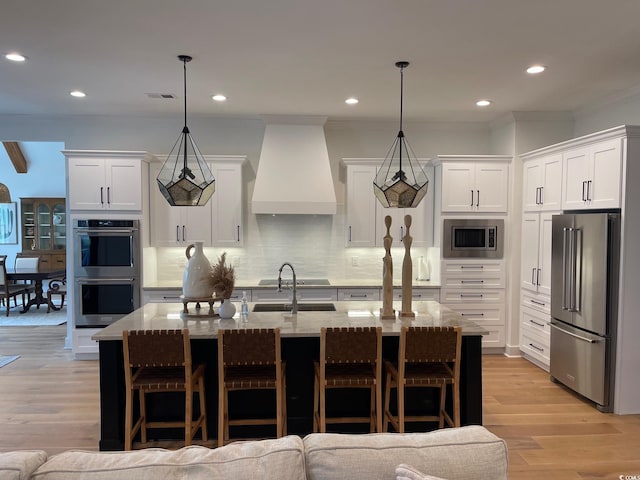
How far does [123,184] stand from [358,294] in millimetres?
3030

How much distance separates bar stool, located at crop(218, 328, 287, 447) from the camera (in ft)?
9.03

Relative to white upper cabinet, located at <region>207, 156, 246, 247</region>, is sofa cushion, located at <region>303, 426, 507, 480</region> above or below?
below

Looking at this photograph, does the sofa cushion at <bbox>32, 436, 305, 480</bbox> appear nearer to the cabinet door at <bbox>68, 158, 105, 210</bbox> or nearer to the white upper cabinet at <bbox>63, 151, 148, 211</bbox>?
the white upper cabinet at <bbox>63, 151, 148, 211</bbox>

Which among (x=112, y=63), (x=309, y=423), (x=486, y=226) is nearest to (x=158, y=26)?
(x=112, y=63)

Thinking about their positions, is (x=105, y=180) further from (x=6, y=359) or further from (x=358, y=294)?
(x=358, y=294)

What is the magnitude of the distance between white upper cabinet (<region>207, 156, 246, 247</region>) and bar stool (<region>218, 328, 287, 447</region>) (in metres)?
2.62

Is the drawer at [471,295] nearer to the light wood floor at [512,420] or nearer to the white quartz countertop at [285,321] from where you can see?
the light wood floor at [512,420]

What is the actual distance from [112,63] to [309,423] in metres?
3.28

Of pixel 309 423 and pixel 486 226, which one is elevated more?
pixel 486 226

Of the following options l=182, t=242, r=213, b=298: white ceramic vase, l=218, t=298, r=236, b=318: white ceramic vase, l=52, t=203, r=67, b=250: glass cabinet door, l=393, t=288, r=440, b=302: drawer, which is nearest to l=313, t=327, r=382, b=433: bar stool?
l=218, t=298, r=236, b=318: white ceramic vase

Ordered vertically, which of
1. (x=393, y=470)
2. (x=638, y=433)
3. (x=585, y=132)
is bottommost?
(x=638, y=433)

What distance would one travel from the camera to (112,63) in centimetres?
354

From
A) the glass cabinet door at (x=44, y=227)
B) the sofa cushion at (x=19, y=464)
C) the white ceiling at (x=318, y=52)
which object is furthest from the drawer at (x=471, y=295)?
the glass cabinet door at (x=44, y=227)

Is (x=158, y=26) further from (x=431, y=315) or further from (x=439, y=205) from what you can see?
(x=439, y=205)
